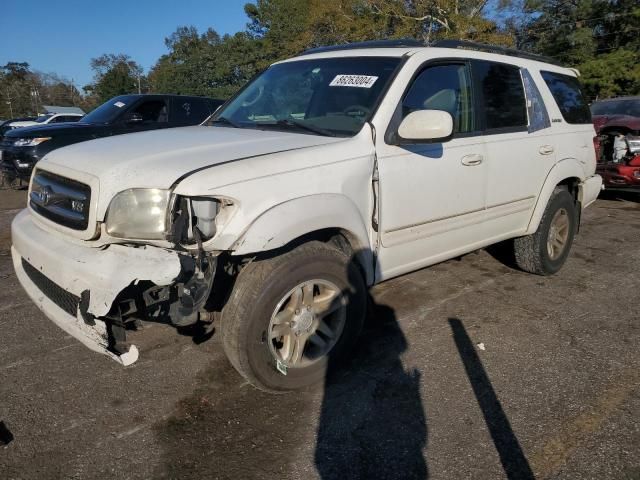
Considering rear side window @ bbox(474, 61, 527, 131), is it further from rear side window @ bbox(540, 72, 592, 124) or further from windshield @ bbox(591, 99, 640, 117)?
windshield @ bbox(591, 99, 640, 117)

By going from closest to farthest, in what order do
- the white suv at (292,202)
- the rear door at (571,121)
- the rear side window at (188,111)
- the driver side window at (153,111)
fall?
the white suv at (292,202) → the rear door at (571,121) → the driver side window at (153,111) → the rear side window at (188,111)

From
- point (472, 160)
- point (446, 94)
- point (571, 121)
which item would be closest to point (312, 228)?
point (472, 160)

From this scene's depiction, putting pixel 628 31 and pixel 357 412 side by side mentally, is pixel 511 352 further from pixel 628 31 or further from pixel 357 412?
pixel 628 31

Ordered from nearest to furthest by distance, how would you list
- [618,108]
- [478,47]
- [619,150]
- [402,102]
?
[402,102], [478,47], [619,150], [618,108]

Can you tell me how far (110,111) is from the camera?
28.3 feet

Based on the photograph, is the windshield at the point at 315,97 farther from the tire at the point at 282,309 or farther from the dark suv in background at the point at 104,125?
the dark suv in background at the point at 104,125

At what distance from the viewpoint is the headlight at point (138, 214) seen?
2.43 metres

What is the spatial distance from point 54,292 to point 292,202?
52.8 inches

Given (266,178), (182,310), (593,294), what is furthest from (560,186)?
(182,310)

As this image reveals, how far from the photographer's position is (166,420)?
2678mm

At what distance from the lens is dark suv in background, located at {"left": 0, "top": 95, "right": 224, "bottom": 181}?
8164 millimetres

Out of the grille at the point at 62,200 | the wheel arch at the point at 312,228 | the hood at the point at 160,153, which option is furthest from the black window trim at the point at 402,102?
the grille at the point at 62,200

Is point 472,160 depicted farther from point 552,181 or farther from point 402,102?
point 552,181

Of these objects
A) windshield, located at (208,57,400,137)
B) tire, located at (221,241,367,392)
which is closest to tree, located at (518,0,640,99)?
windshield, located at (208,57,400,137)
